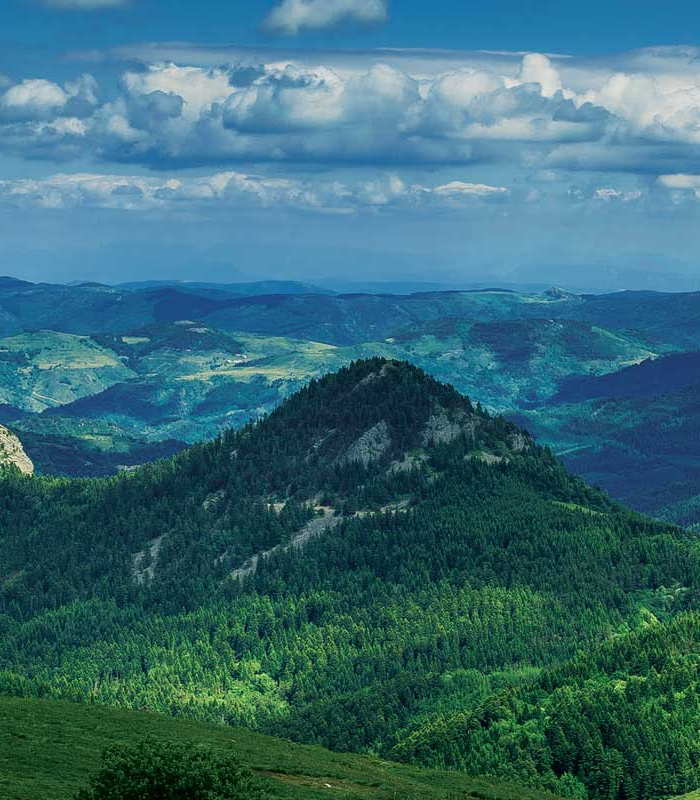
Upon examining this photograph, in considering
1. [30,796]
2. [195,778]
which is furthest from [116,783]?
[30,796]

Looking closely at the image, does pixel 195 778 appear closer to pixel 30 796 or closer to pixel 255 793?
pixel 255 793

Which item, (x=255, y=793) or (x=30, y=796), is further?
(x=30, y=796)

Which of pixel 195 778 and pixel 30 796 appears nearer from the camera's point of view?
pixel 195 778

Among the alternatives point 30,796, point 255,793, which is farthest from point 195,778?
point 30,796

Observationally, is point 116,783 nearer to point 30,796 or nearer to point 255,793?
point 255,793

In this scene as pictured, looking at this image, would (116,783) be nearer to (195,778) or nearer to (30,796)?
(195,778)

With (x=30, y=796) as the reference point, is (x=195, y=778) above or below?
above

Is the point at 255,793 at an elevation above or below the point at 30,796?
above
